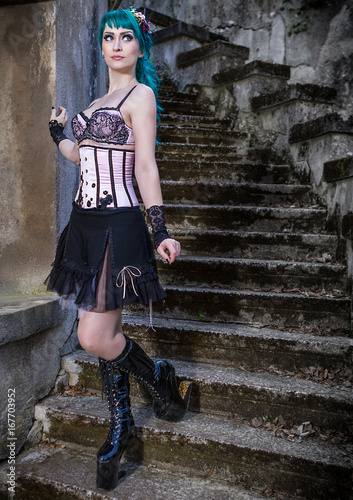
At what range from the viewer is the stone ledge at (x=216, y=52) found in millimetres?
6152

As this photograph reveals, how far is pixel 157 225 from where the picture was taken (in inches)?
75.2

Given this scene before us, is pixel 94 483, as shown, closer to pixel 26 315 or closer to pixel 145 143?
pixel 26 315

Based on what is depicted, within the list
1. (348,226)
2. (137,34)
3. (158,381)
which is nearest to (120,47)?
(137,34)

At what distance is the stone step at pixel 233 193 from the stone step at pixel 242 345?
4.93ft

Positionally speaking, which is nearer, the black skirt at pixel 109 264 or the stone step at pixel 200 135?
the black skirt at pixel 109 264

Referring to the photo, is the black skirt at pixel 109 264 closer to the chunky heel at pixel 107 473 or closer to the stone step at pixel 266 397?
the chunky heel at pixel 107 473

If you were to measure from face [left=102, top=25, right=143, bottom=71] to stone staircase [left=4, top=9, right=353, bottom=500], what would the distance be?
168cm

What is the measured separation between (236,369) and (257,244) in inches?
48.2

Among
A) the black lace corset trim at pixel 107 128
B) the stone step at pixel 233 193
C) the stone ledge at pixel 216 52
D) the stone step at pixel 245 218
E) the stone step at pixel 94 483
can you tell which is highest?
the stone ledge at pixel 216 52

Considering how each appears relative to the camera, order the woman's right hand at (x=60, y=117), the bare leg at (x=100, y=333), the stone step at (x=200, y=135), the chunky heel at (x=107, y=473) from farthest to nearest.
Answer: the stone step at (x=200, y=135) → the woman's right hand at (x=60, y=117) → the chunky heel at (x=107, y=473) → the bare leg at (x=100, y=333)

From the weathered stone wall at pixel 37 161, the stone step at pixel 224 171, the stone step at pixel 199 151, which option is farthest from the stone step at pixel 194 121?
the weathered stone wall at pixel 37 161

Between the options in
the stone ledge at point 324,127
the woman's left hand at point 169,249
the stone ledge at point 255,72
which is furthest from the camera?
the stone ledge at point 255,72

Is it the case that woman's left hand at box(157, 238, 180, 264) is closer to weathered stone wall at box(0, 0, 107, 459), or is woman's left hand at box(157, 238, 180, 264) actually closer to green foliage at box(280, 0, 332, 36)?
weathered stone wall at box(0, 0, 107, 459)

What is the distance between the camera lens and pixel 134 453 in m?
2.40
